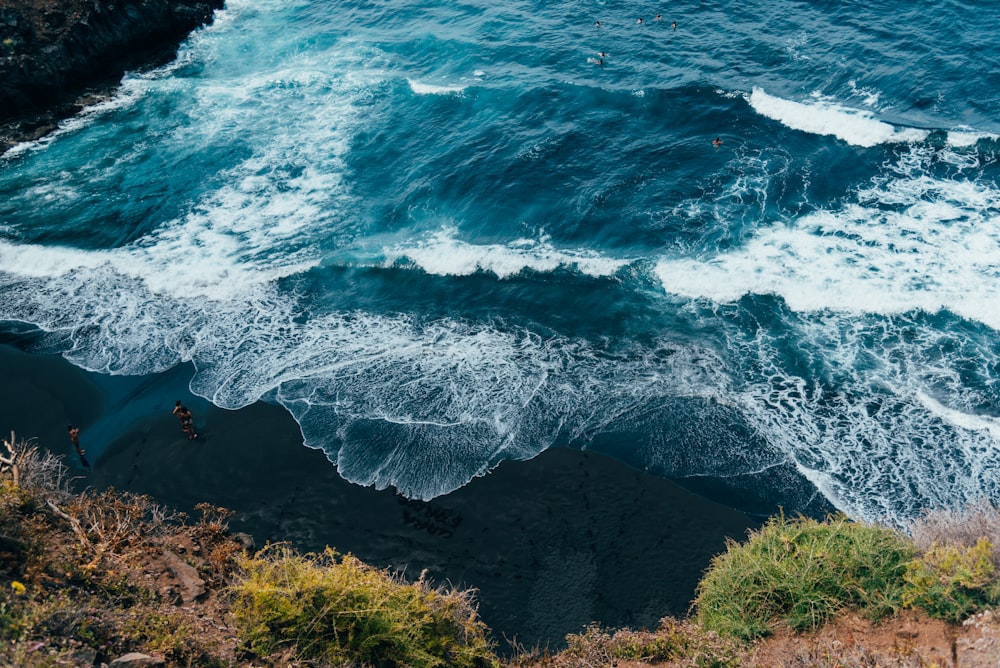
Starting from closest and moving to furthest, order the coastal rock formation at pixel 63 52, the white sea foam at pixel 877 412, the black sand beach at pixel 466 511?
the black sand beach at pixel 466 511 < the white sea foam at pixel 877 412 < the coastal rock formation at pixel 63 52

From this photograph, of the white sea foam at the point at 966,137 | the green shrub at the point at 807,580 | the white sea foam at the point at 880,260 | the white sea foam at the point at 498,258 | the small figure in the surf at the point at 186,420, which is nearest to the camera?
the green shrub at the point at 807,580

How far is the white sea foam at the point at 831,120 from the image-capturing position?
30.6 m

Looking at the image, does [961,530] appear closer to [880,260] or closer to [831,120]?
[880,260]

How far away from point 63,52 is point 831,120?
42940 millimetres

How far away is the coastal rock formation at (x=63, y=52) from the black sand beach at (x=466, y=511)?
23.9 meters

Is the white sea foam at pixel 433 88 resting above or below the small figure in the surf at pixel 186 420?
above

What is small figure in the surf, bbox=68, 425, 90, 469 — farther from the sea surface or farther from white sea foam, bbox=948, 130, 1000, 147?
white sea foam, bbox=948, 130, 1000, 147

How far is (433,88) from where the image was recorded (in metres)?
39.2

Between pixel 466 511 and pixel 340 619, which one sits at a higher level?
pixel 340 619

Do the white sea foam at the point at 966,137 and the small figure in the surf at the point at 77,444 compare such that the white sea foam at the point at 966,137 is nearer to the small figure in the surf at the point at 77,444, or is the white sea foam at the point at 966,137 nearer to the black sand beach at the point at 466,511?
the black sand beach at the point at 466,511

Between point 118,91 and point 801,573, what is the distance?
45.2m

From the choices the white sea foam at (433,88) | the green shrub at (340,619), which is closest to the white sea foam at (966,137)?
the white sea foam at (433,88)

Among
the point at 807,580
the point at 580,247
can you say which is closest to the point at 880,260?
the point at 580,247

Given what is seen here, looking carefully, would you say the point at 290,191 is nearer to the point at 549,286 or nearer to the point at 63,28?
the point at 549,286
